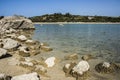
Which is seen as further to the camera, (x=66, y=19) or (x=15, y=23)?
(x=66, y=19)

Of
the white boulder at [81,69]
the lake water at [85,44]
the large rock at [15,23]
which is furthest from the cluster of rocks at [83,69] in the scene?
the large rock at [15,23]

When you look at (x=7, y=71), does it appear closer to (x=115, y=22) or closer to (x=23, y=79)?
(x=23, y=79)

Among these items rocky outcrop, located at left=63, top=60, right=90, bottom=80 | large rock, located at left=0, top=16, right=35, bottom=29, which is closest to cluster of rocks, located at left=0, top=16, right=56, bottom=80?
rocky outcrop, located at left=63, top=60, right=90, bottom=80

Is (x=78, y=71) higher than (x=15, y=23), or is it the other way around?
(x=78, y=71)

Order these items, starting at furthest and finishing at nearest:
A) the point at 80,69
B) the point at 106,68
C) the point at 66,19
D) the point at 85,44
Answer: the point at 66,19 → the point at 85,44 → the point at 106,68 → the point at 80,69

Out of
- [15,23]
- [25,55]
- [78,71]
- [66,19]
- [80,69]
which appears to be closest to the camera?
[78,71]

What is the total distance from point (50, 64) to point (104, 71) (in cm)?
381

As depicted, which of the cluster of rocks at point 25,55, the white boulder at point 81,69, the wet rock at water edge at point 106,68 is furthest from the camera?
the wet rock at water edge at point 106,68

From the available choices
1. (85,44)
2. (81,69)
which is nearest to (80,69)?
(81,69)

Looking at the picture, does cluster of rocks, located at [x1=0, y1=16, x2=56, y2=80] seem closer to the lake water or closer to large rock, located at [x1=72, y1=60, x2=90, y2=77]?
large rock, located at [x1=72, y1=60, x2=90, y2=77]

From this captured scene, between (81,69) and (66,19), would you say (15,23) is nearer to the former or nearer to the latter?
(81,69)

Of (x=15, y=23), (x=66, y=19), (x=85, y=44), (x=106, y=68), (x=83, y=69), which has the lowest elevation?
(x=66, y=19)

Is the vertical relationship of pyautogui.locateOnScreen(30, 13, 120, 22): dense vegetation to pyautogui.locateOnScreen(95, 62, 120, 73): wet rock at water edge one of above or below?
below

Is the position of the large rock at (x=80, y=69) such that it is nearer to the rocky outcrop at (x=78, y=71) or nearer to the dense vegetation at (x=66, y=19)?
the rocky outcrop at (x=78, y=71)
